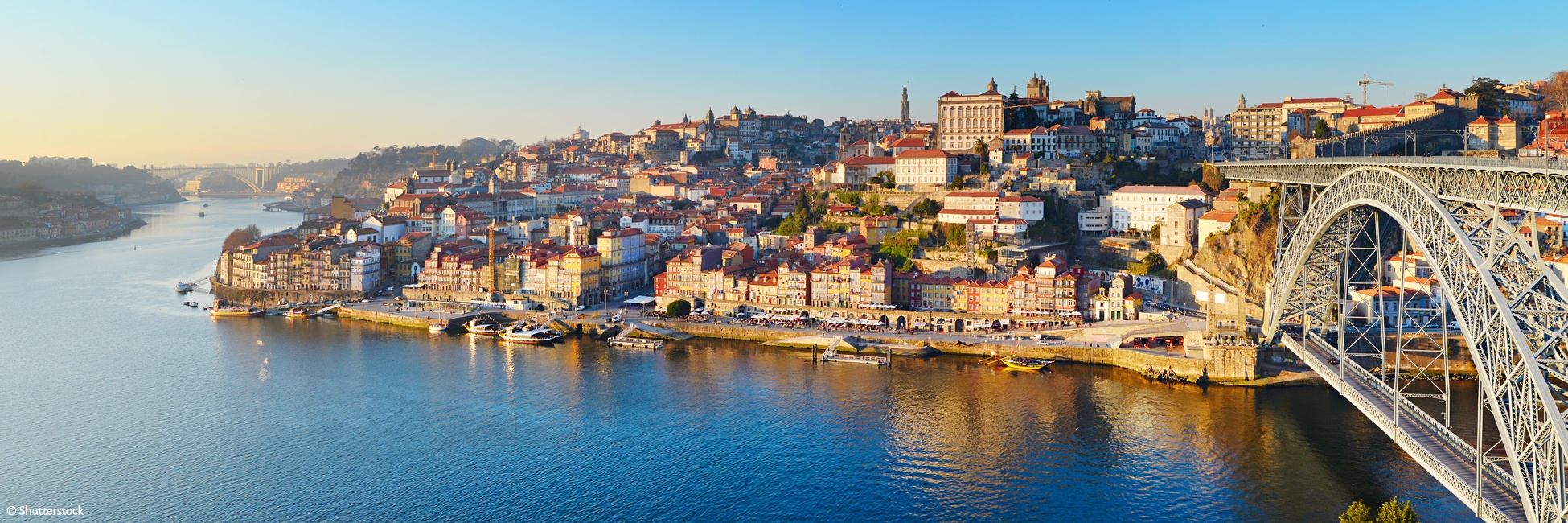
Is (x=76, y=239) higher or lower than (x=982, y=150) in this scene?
lower

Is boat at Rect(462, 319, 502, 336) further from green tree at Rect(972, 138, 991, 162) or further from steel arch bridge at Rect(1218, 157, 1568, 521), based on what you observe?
steel arch bridge at Rect(1218, 157, 1568, 521)

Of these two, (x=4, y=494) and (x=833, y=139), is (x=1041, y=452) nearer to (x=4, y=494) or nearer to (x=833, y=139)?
(x=4, y=494)

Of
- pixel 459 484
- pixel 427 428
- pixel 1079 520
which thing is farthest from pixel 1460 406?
pixel 427 428

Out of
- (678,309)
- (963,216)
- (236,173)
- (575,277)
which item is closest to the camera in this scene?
(678,309)

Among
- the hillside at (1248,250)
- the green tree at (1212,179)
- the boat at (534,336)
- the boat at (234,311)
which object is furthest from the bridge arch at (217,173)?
the hillside at (1248,250)

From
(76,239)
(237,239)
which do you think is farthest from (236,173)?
(237,239)

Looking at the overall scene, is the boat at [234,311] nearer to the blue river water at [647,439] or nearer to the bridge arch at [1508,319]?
the blue river water at [647,439]

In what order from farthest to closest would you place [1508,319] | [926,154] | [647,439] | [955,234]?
[926,154] → [955,234] → [647,439] → [1508,319]

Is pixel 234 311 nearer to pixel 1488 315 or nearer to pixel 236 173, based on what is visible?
pixel 1488 315
